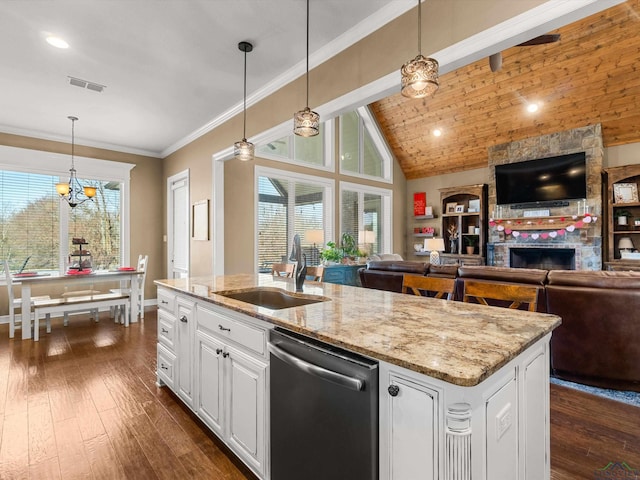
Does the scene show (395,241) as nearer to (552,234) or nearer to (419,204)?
(419,204)

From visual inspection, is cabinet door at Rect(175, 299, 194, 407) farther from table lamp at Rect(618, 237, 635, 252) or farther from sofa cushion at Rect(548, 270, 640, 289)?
table lamp at Rect(618, 237, 635, 252)

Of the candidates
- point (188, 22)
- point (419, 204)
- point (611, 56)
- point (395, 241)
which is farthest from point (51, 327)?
point (611, 56)

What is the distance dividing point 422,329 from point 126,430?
2.09m

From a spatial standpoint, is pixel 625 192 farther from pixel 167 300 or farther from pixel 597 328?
pixel 167 300

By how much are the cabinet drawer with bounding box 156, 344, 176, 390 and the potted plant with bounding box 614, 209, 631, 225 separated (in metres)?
7.28

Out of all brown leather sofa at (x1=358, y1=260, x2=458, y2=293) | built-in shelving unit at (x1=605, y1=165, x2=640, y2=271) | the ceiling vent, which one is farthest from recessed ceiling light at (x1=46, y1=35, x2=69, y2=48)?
built-in shelving unit at (x1=605, y1=165, x2=640, y2=271)

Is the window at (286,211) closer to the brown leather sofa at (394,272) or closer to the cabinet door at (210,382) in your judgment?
the brown leather sofa at (394,272)

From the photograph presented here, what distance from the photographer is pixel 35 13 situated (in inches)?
100.0

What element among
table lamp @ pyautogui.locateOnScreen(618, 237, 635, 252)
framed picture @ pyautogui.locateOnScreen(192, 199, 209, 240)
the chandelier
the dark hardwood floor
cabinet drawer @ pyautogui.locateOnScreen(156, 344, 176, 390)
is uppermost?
the chandelier

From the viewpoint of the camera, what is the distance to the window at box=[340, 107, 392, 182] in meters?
7.39

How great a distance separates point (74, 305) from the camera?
455 cm

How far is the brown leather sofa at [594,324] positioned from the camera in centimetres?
254

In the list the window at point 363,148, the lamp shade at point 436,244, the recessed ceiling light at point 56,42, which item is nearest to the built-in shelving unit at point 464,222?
the lamp shade at point 436,244

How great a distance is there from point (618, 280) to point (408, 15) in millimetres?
2505
